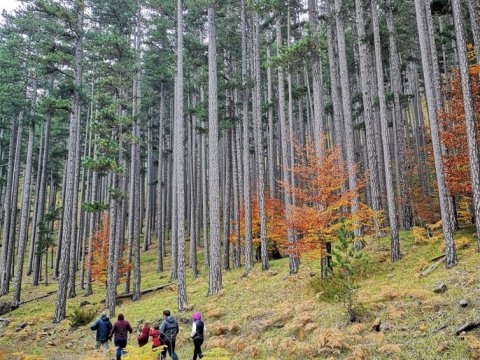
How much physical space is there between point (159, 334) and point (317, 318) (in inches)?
188

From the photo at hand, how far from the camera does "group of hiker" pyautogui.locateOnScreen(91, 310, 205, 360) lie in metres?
9.99

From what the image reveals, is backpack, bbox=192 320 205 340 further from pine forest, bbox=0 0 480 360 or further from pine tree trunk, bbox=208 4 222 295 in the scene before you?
pine tree trunk, bbox=208 4 222 295

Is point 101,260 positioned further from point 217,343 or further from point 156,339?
point 217,343

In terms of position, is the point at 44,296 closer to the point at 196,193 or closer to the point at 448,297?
the point at 196,193

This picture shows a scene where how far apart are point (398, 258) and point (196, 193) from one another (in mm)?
19083

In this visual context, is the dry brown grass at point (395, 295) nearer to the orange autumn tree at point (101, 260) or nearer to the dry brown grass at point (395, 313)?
the dry brown grass at point (395, 313)

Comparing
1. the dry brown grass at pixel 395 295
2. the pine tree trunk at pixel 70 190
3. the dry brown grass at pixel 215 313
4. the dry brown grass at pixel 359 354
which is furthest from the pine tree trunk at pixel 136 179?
the dry brown grass at pixel 359 354

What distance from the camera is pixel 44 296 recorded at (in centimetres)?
2642

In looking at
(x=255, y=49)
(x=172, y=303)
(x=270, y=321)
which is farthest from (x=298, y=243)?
A: (x=255, y=49)

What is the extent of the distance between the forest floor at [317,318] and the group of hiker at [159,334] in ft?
3.07

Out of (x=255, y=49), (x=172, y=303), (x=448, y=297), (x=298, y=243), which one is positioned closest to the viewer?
(x=448, y=297)

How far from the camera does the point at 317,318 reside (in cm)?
1082

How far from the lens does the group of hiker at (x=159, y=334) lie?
9990 millimetres

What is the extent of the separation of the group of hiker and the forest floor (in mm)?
936
